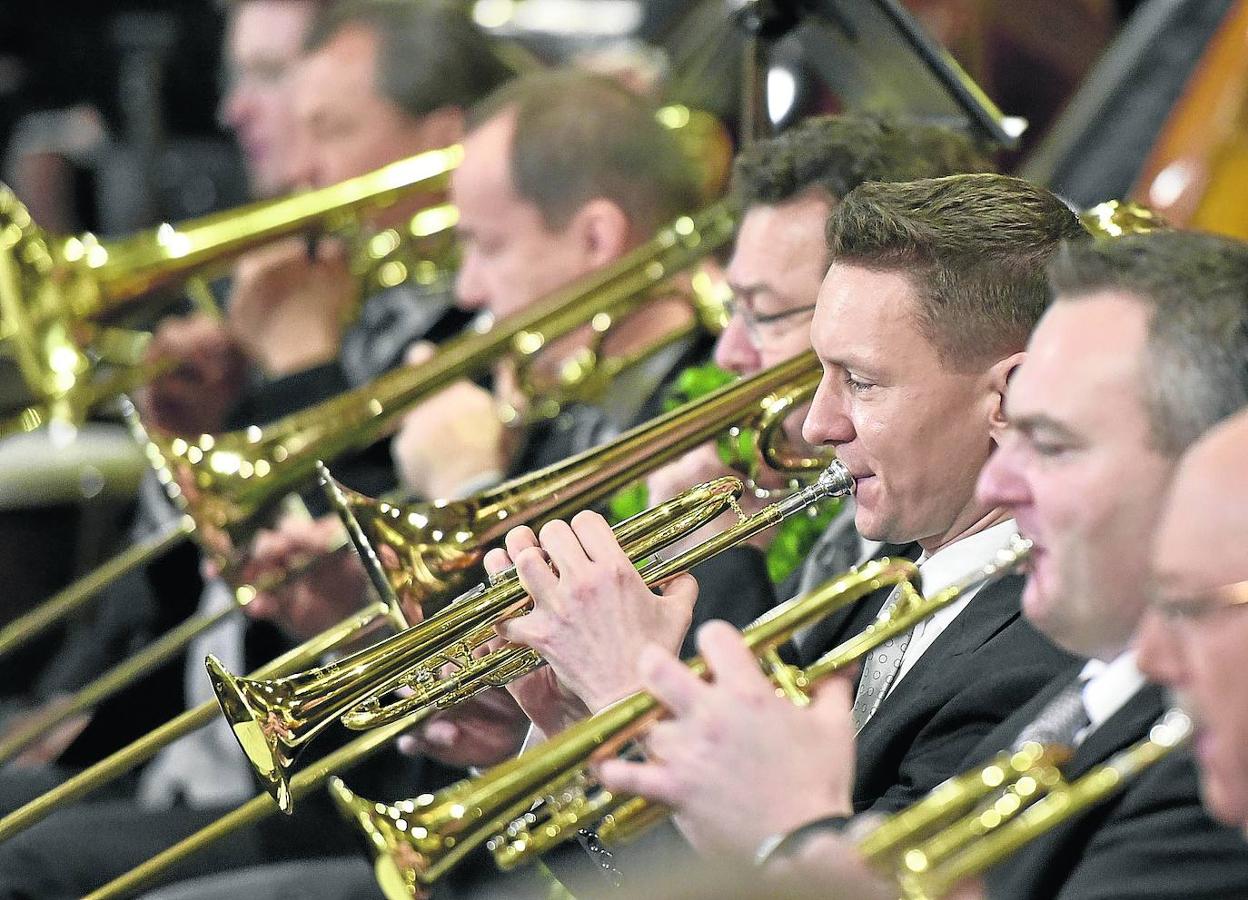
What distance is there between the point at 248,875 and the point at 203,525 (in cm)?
73

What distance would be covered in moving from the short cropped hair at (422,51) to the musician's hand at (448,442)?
1.05 metres

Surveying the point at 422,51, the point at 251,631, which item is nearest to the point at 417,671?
the point at 251,631

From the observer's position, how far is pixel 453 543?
2.21m

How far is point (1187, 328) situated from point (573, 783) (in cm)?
74

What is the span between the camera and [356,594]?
119 inches

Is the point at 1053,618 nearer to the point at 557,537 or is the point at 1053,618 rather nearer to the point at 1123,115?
the point at 557,537

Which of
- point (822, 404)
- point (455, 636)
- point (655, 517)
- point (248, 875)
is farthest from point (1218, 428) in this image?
point (248, 875)

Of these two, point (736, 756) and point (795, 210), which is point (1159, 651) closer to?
point (736, 756)

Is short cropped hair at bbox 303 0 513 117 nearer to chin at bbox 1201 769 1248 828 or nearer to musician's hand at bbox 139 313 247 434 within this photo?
musician's hand at bbox 139 313 247 434

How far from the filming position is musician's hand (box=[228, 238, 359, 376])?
156 inches

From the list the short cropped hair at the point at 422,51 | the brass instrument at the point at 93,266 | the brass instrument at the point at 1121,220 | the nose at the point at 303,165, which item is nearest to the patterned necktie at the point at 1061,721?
the brass instrument at the point at 1121,220

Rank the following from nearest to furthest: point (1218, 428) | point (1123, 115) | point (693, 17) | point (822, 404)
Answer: point (1218, 428), point (822, 404), point (1123, 115), point (693, 17)

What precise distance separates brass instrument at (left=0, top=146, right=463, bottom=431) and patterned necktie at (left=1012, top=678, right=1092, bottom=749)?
249 cm

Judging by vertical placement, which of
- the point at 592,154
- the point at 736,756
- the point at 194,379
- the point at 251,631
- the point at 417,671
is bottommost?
the point at 736,756
